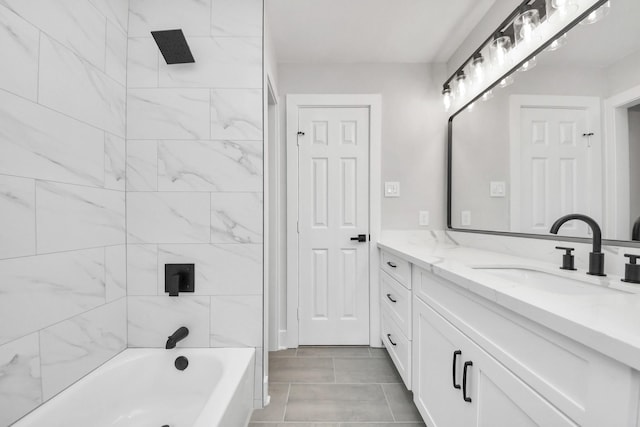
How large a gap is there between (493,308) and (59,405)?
5.09 ft

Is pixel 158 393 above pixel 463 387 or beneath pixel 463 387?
beneath

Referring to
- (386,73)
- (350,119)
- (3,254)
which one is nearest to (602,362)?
(3,254)

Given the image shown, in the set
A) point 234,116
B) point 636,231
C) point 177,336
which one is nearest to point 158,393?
point 177,336

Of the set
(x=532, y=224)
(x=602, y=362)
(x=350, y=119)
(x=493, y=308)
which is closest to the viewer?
(x=602, y=362)

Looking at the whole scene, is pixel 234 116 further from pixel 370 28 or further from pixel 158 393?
pixel 158 393

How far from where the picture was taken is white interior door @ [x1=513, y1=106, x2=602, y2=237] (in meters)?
1.06

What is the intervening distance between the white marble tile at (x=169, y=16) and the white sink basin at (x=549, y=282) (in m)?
1.91

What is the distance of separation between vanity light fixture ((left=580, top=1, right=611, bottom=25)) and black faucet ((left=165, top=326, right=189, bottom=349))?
225 cm

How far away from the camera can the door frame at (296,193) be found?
2213 millimetres

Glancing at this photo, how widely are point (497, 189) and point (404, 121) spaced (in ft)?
3.11

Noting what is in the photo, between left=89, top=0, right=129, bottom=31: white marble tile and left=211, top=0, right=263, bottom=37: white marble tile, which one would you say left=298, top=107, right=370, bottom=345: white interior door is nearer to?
left=211, top=0, right=263, bottom=37: white marble tile

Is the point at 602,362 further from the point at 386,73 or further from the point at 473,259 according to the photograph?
the point at 386,73

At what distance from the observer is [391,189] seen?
2242mm

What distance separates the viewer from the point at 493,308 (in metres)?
0.81
